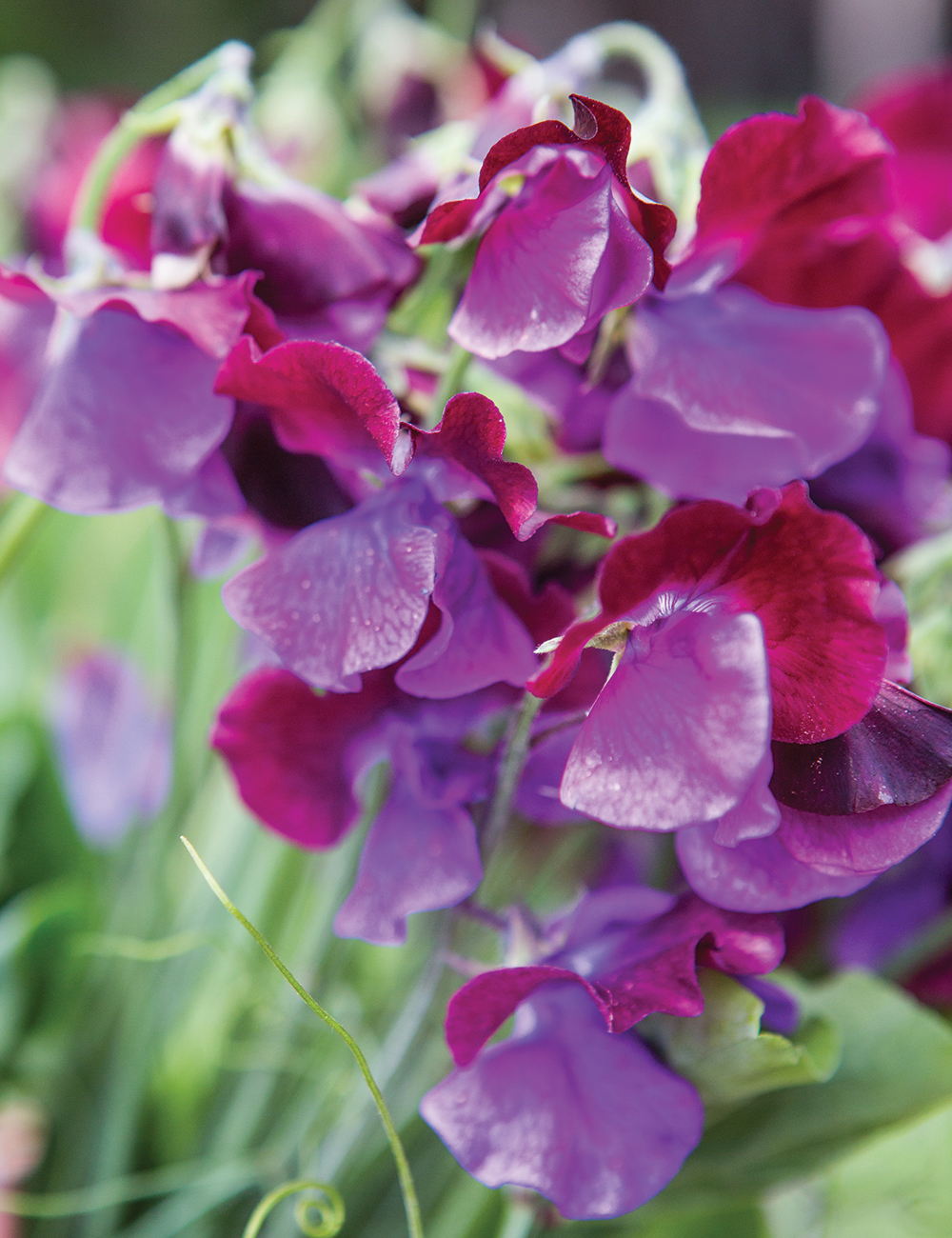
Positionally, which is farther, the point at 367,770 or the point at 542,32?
the point at 542,32

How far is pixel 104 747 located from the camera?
1.76 feet

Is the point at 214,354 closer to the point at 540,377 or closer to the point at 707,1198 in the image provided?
the point at 540,377

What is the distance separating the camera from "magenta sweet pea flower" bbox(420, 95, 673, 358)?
24 centimetres

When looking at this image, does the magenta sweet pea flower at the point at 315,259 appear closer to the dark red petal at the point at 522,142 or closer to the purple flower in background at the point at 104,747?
the dark red petal at the point at 522,142

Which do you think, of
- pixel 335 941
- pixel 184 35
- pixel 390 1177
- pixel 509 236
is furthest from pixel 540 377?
pixel 184 35

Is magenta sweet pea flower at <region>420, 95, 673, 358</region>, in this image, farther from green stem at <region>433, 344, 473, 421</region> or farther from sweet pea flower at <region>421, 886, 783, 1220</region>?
sweet pea flower at <region>421, 886, 783, 1220</region>

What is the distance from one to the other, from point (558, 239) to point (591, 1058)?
209 millimetres

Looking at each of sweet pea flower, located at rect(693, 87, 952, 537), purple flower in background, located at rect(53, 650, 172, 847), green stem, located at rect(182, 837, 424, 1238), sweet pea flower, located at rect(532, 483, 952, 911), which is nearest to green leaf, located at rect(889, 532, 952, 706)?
sweet pea flower, located at rect(693, 87, 952, 537)

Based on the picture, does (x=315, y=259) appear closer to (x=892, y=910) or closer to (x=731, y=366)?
(x=731, y=366)

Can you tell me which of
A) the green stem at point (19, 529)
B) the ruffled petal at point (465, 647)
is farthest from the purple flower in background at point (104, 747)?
the ruffled petal at point (465, 647)

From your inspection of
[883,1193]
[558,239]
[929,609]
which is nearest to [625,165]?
[558,239]

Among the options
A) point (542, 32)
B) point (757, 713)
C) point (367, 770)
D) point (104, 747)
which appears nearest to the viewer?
point (757, 713)

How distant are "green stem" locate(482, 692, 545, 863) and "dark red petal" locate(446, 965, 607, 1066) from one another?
0.12 feet

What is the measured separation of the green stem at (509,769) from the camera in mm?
254
